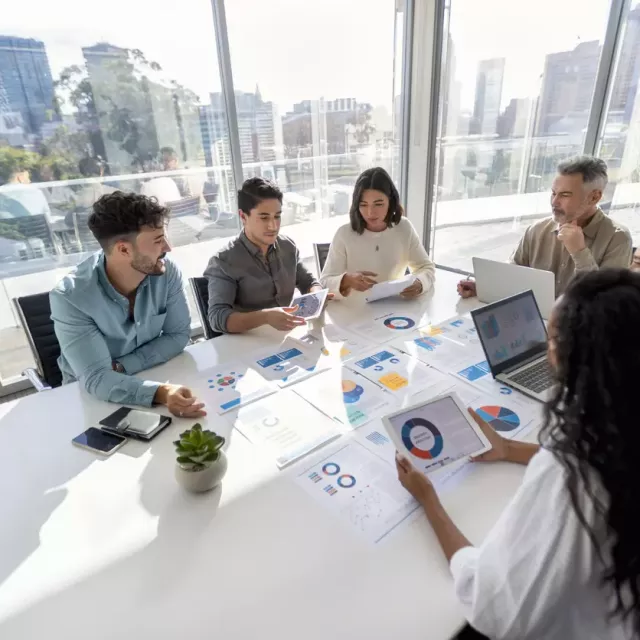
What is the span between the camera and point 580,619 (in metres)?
0.67

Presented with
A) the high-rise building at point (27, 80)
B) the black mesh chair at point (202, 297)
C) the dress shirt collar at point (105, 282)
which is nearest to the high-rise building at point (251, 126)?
the high-rise building at point (27, 80)

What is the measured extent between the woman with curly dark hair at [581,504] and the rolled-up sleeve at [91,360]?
104 centimetres

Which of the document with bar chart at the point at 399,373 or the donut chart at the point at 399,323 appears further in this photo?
the donut chart at the point at 399,323

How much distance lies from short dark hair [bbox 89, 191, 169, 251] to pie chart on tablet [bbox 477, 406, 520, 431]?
1.24m

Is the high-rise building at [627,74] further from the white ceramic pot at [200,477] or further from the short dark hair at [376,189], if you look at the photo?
the white ceramic pot at [200,477]

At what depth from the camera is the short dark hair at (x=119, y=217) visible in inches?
57.8

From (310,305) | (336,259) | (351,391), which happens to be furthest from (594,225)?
(351,391)

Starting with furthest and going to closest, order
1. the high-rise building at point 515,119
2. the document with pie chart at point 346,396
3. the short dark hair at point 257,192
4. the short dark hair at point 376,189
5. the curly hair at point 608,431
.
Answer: the high-rise building at point 515,119, the short dark hair at point 376,189, the short dark hair at point 257,192, the document with pie chart at point 346,396, the curly hair at point 608,431

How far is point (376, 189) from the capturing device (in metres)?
2.26

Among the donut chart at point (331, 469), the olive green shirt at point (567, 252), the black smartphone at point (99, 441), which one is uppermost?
the olive green shirt at point (567, 252)

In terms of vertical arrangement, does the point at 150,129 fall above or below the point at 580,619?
above

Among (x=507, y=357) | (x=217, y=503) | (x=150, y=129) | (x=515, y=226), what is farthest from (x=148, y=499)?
(x=515, y=226)

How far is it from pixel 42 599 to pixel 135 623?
193 mm

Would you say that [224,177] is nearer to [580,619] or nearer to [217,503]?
[217,503]
